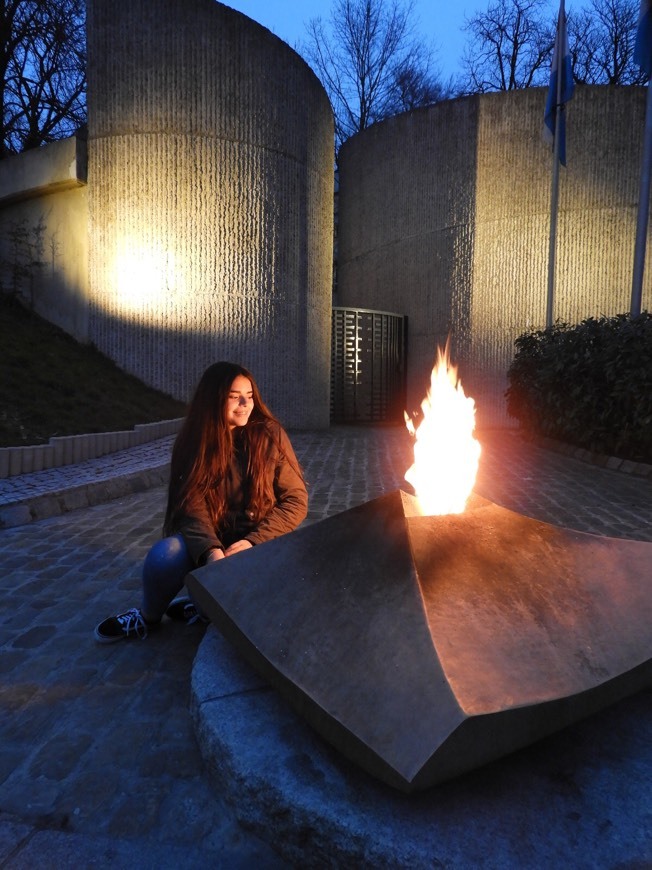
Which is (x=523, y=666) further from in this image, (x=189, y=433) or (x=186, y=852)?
(x=189, y=433)

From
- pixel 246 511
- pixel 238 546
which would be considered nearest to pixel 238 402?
pixel 246 511

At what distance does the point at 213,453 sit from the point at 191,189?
30.2 ft

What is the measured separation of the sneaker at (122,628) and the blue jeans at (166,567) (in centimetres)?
22

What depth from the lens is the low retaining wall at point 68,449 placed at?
6.21 meters

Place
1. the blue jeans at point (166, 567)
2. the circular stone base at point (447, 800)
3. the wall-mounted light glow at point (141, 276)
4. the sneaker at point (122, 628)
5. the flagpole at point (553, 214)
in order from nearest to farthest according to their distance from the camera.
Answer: the circular stone base at point (447, 800) → the blue jeans at point (166, 567) → the sneaker at point (122, 628) → the wall-mounted light glow at point (141, 276) → the flagpole at point (553, 214)

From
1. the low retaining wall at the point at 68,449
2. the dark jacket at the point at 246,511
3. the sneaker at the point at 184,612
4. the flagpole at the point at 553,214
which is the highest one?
the flagpole at the point at 553,214

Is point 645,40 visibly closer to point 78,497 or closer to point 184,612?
point 78,497

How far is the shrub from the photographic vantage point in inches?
296

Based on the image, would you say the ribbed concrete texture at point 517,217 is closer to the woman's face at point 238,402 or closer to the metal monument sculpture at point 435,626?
the woman's face at point 238,402

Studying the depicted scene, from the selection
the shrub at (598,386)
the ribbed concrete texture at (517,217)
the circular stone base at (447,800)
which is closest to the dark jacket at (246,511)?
the circular stone base at (447,800)

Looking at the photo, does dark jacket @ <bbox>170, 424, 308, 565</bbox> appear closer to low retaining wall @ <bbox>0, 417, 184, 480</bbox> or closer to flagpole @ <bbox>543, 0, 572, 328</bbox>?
low retaining wall @ <bbox>0, 417, 184, 480</bbox>

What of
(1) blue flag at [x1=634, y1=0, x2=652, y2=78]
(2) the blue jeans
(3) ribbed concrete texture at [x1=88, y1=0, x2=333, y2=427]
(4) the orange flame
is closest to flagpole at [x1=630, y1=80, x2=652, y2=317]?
(1) blue flag at [x1=634, y1=0, x2=652, y2=78]

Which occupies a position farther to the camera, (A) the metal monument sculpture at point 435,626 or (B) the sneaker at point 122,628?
(B) the sneaker at point 122,628

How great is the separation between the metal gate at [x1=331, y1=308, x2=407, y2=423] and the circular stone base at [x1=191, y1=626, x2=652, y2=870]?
12.1 meters
